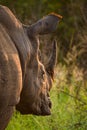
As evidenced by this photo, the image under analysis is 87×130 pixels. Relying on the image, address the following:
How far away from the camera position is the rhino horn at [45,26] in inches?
308

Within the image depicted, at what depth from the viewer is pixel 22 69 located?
7.39 m

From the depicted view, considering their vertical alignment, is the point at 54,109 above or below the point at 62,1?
above

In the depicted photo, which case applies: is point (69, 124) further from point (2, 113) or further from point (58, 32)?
point (58, 32)


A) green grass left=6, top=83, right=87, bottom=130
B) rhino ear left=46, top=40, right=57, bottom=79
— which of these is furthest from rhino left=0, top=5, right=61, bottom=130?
green grass left=6, top=83, right=87, bottom=130

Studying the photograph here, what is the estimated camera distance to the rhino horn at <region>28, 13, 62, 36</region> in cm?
783

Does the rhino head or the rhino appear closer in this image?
the rhino

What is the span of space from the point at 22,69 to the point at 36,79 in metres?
0.44

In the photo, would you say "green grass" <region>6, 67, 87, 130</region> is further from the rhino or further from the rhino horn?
the rhino horn

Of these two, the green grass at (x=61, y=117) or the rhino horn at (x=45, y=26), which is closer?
the rhino horn at (x=45, y=26)

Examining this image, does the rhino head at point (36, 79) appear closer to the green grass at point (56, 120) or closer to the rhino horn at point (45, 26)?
Result: the rhino horn at point (45, 26)

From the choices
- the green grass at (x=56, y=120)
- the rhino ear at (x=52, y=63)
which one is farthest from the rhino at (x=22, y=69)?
the green grass at (x=56, y=120)

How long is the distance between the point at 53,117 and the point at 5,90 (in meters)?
2.65

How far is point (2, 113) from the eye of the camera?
7059 mm

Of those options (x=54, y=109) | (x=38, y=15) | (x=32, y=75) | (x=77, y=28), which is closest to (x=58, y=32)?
(x=77, y=28)
